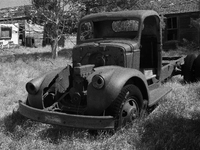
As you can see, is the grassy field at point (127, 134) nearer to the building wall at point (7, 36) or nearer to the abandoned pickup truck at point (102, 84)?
the abandoned pickup truck at point (102, 84)

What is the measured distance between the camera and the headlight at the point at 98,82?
3361mm

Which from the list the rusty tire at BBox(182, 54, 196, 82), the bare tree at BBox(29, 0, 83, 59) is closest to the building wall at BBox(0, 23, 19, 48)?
the bare tree at BBox(29, 0, 83, 59)

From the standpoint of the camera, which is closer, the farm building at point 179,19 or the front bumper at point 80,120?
the front bumper at point 80,120

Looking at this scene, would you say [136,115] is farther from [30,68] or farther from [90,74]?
[30,68]

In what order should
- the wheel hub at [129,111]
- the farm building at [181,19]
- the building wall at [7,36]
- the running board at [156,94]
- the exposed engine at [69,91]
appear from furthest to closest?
the building wall at [7,36], the farm building at [181,19], the running board at [156,94], the exposed engine at [69,91], the wheel hub at [129,111]

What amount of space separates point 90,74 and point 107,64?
584 mm

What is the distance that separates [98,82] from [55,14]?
8.98 meters

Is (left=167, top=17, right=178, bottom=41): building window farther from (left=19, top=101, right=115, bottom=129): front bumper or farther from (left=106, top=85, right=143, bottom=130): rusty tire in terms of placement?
(left=19, top=101, right=115, bottom=129): front bumper

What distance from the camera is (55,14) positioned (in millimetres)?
11711

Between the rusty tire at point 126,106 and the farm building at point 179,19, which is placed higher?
the farm building at point 179,19

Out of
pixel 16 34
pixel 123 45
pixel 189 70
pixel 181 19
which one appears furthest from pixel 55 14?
pixel 16 34

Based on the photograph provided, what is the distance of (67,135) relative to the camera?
11.3ft

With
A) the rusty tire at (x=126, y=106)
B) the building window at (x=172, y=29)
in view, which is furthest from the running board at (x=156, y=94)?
the building window at (x=172, y=29)

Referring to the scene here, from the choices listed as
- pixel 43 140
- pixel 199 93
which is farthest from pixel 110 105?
pixel 199 93
